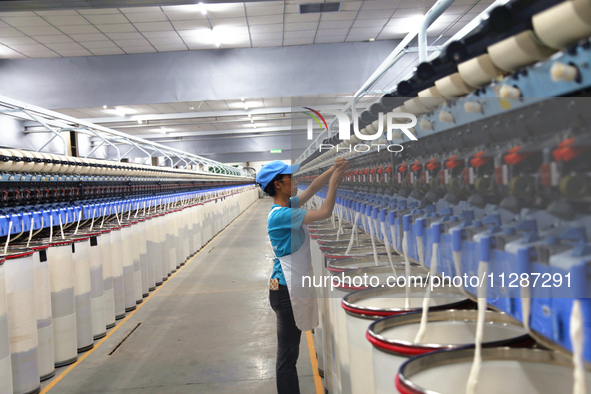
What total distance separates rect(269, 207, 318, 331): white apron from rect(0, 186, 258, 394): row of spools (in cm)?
202

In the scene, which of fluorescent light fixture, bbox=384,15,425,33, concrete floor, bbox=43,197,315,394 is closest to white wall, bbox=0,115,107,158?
concrete floor, bbox=43,197,315,394

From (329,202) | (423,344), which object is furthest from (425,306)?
(329,202)

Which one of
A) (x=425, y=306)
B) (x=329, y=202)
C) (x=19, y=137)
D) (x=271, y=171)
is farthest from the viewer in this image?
(x=19, y=137)

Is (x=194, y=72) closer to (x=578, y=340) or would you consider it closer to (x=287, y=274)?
(x=287, y=274)

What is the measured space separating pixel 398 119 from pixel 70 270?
3372 mm

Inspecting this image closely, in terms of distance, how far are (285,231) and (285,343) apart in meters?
0.69

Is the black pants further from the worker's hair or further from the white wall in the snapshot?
the white wall

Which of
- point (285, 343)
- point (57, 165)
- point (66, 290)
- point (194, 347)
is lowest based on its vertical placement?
point (194, 347)

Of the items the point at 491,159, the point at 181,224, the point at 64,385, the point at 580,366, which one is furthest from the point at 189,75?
the point at 580,366

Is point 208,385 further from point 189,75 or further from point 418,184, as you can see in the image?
point 189,75

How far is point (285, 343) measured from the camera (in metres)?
2.72

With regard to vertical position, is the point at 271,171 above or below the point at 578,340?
above

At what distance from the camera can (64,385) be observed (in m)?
3.62

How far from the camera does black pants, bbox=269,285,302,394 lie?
8.94ft
